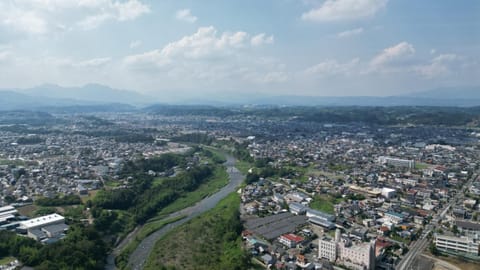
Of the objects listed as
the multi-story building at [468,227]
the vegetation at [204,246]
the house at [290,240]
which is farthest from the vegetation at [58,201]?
the multi-story building at [468,227]

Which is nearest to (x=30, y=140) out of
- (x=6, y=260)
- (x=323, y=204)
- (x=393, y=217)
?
(x=6, y=260)

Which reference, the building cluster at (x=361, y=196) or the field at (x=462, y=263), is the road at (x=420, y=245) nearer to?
the building cluster at (x=361, y=196)

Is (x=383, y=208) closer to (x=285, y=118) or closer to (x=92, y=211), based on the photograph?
(x=92, y=211)

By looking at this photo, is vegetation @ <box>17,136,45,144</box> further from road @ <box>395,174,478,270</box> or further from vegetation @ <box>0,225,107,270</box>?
road @ <box>395,174,478,270</box>

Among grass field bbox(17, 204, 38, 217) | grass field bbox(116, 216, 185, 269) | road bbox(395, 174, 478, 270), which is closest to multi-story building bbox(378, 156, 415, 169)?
road bbox(395, 174, 478, 270)

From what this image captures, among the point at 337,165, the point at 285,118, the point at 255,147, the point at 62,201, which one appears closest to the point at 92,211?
the point at 62,201
